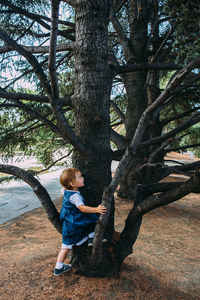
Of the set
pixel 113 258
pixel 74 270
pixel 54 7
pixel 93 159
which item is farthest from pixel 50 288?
pixel 54 7

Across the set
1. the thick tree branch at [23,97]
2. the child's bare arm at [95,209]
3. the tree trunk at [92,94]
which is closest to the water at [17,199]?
the thick tree branch at [23,97]

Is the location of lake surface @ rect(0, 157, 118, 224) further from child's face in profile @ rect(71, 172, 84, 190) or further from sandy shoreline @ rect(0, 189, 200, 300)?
child's face in profile @ rect(71, 172, 84, 190)

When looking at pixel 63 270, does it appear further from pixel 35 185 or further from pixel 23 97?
pixel 23 97

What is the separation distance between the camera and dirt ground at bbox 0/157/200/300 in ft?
8.23

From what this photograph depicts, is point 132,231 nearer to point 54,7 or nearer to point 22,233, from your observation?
point 54,7

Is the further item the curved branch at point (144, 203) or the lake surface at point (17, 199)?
the lake surface at point (17, 199)

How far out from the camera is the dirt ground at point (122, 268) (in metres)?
2.51

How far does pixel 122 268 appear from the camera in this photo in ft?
9.78

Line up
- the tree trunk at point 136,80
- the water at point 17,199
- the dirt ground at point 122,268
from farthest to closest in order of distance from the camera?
the tree trunk at point 136,80
the water at point 17,199
the dirt ground at point 122,268

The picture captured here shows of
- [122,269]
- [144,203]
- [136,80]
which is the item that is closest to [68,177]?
[144,203]

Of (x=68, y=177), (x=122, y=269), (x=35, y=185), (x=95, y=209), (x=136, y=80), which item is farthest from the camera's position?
(x=136, y=80)

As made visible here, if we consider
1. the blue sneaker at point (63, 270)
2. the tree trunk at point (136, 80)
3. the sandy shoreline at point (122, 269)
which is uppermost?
the tree trunk at point (136, 80)

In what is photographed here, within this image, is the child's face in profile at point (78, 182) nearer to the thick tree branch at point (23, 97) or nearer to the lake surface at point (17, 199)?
the thick tree branch at point (23, 97)

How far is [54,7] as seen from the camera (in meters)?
1.87
